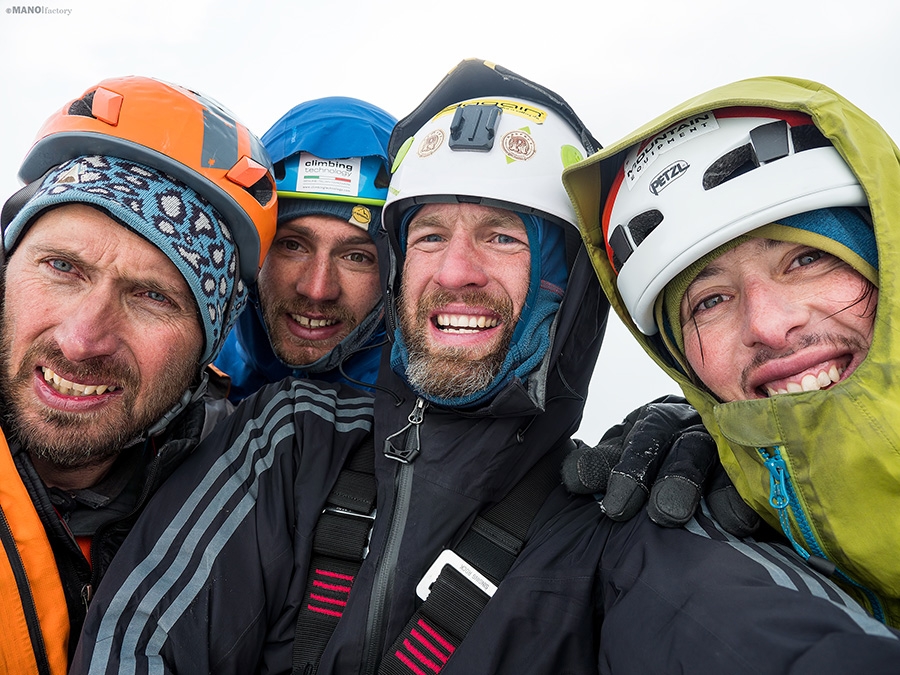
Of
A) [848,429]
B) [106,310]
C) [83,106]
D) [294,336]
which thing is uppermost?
[83,106]

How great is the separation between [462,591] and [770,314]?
1.28 metres

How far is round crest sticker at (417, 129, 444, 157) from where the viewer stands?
2689 millimetres

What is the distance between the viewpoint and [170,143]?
251 centimetres

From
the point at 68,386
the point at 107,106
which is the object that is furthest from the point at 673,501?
the point at 107,106

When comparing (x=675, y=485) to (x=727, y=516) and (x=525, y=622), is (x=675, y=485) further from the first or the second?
(x=525, y=622)

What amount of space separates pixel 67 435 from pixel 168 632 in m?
0.84

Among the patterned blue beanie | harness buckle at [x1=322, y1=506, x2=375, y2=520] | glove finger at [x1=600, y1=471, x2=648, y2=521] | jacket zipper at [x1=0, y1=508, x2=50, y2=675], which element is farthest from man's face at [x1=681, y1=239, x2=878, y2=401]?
jacket zipper at [x1=0, y1=508, x2=50, y2=675]

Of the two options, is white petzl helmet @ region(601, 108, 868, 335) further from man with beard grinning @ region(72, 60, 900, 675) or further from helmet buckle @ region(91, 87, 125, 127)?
helmet buckle @ region(91, 87, 125, 127)

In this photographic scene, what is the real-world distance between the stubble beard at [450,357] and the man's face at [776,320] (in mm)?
777

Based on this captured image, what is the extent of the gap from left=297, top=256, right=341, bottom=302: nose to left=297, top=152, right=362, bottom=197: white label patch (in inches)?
14.5

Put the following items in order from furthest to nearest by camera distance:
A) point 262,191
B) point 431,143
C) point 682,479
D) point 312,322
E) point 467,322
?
point 312,322 → point 262,191 → point 431,143 → point 467,322 → point 682,479

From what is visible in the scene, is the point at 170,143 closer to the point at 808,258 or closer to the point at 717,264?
the point at 717,264

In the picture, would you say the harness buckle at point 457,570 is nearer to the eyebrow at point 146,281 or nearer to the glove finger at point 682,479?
the glove finger at point 682,479

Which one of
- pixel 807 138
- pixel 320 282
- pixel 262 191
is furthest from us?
pixel 320 282
